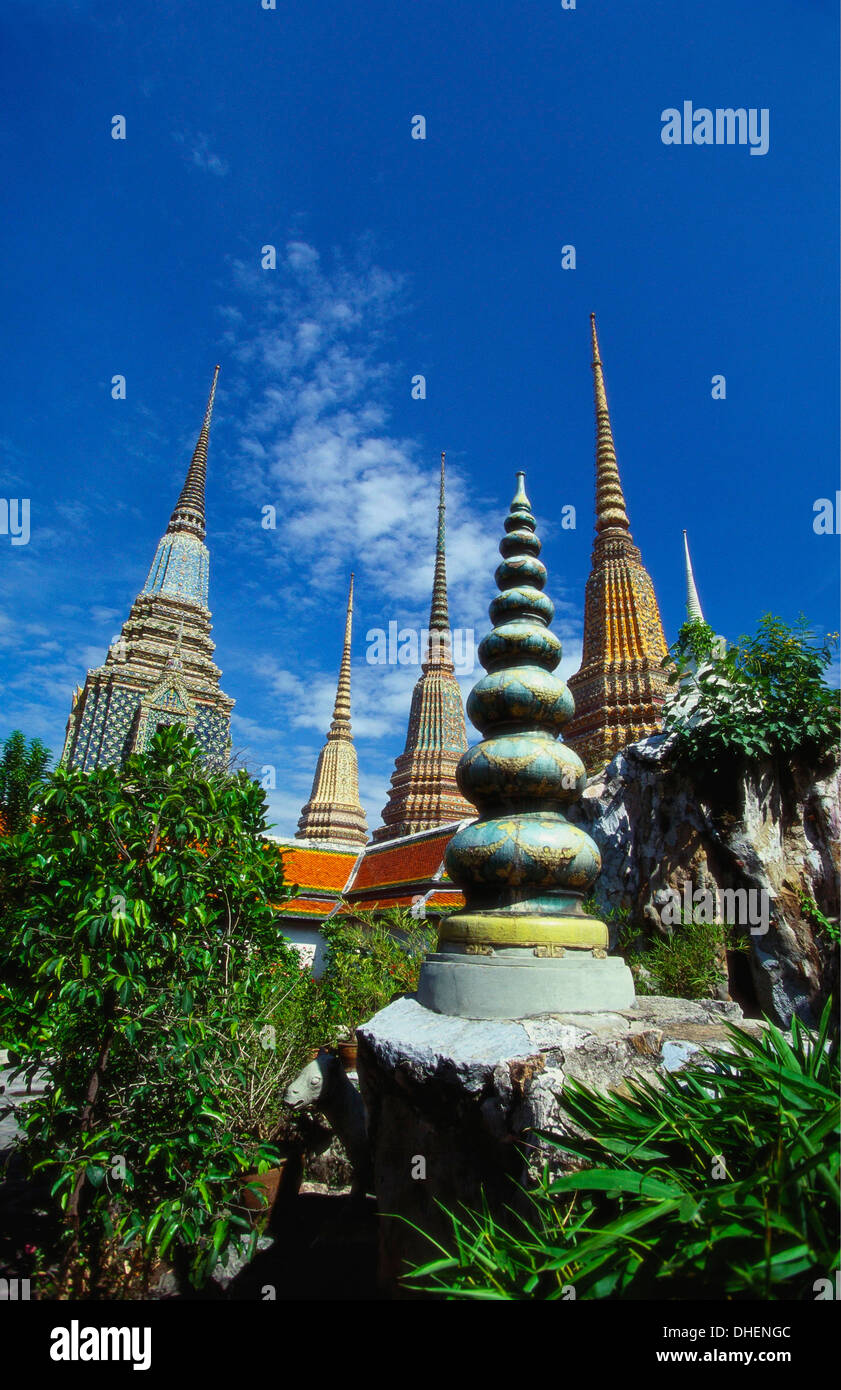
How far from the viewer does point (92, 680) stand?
67.4 feet

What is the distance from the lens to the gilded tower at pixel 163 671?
1956 centimetres

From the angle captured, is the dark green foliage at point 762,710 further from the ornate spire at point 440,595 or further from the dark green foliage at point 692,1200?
the ornate spire at point 440,595

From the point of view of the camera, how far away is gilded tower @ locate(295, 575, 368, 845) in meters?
30.8

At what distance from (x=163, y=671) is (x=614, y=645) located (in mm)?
13989

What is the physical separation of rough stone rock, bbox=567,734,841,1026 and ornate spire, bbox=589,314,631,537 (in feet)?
42.7

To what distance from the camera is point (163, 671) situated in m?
21.5

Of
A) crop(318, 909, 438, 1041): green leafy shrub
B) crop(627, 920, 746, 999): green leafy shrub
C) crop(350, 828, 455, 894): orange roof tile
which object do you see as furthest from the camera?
crop(350, 828, 455, 894): orange roof tile

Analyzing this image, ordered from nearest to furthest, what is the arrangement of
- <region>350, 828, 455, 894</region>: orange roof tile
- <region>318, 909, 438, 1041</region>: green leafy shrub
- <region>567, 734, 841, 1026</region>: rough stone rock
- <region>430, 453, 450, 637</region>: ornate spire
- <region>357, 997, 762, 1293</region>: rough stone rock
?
<region>357, 997, 762, 1293</region>: rough stone rock
<region>567, 734, 841, 1026</region>: rough stone rock
<region>318, 909, 438, 1041</region>: green leafy shrub
<region>350, 828, 455, 894</region>: orange roof tile
<region>430, 453, 450, 637</region>: ornate spire

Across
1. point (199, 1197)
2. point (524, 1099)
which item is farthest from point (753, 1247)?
point (199, 1197)

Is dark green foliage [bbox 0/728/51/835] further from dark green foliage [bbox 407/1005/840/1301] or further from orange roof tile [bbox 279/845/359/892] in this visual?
orange roof tile [bbox 279/845/359/892]

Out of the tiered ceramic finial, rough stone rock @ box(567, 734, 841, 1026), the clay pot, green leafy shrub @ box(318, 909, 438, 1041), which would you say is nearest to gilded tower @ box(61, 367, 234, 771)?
green leafy shrub @ box(318, 909, 438, 1041)

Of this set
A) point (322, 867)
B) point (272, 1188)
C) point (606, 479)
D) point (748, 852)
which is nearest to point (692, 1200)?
point (272, 1188)

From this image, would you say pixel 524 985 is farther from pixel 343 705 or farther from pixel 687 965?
pixel 343 705
